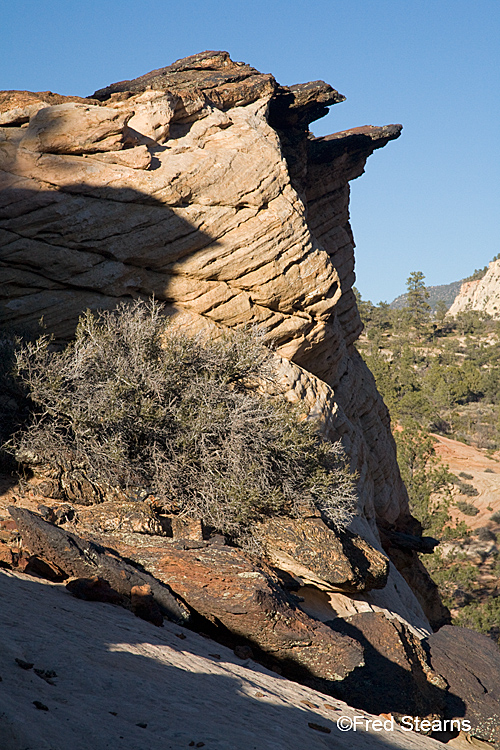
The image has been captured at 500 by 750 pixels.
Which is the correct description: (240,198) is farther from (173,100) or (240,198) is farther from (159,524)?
(159,524)

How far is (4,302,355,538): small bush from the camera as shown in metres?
7.28

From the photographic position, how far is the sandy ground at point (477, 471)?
32.3m

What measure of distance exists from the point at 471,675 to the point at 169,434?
502 cm

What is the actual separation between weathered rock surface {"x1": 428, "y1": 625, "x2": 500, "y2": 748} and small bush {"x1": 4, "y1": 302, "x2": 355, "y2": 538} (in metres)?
2.33

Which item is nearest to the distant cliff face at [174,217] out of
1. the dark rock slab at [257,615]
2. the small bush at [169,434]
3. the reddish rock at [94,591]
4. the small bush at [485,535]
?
the small bush at [169,434]

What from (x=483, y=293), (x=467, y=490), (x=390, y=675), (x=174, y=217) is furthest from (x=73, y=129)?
(x=483, y=293)

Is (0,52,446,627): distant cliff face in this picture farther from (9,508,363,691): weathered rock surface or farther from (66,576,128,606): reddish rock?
(66,576,128,606): reddish rock

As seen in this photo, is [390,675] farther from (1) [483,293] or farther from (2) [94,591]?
(1) [483,293]

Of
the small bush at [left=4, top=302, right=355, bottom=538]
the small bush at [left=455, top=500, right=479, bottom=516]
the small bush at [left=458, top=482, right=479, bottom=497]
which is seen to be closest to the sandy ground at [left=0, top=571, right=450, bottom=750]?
the small bush at [left=4, top=302, right=355, bottom=538]

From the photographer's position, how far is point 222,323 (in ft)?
34.8

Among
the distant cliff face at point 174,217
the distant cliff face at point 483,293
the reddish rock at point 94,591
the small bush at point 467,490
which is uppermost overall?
the distant cliff face at point 483,293

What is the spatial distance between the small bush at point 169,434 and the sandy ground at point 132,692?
2011mm

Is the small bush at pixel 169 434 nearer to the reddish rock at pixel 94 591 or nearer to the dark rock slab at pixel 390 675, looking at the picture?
the dark rock slab at pixel 390 675

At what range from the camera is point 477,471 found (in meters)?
35.8
